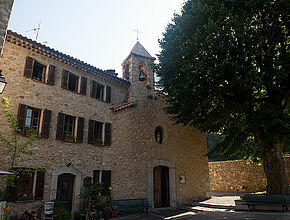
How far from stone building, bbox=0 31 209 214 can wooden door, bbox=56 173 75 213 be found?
43mm

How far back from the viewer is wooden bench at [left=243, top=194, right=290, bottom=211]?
848 cm

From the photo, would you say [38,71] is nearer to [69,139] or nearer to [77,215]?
[69,139]

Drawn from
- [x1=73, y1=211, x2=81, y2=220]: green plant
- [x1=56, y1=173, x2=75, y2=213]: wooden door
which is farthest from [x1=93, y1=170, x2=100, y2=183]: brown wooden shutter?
[x1=73, y1=211, x2=81, y2=220]: green plant

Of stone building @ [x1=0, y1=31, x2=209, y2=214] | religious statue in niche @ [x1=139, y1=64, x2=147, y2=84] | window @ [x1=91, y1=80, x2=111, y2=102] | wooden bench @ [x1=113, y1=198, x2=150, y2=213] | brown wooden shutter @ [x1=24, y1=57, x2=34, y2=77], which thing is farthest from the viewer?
religious statue in niche @ [x1=139, y1=64, x2=147, y2=84]

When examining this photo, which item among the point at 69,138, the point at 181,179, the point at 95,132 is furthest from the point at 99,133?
the point at 181,179

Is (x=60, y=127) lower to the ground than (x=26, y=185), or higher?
higher

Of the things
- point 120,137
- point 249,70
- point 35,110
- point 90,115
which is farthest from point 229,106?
point 35,110

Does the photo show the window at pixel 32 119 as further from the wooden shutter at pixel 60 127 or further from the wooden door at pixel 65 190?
the wooden door at pixel 65 190

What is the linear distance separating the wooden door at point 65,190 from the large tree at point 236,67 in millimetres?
6171

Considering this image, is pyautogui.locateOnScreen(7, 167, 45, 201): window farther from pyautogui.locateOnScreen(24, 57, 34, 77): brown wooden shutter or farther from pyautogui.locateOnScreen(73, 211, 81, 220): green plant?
pyautogui.locateOnScreen(24, 57, 34, 77): brown wooden shutter

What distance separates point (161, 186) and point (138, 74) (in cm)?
684

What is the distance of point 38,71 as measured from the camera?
10375 millimetres

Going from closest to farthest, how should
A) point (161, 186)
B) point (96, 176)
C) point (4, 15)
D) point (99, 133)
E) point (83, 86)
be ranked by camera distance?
1. point (4, 15)
2. point (96, 176)
3. point (83, 86)
4. point (99, 133)
5. point (161, 186)

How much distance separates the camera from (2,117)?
8672 millimetres
